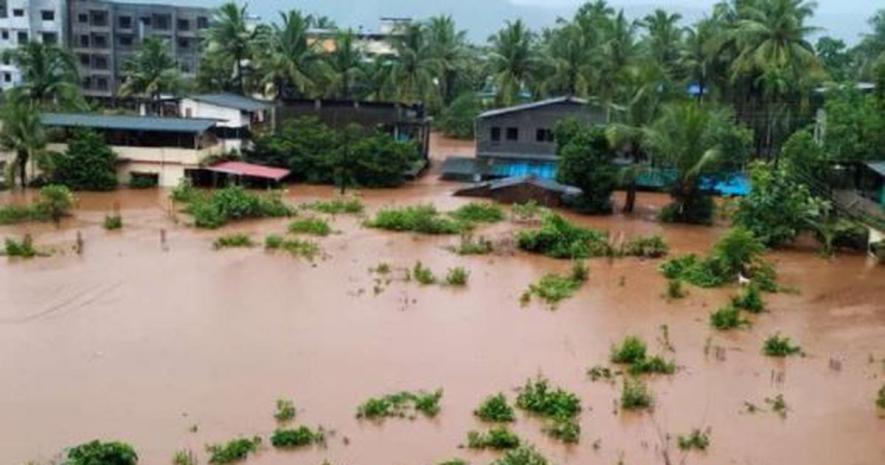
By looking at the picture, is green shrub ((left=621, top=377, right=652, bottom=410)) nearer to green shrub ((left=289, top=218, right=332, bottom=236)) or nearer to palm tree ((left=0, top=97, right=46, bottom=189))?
green shrub ((left=289, top=218, right=332, bottom=236))

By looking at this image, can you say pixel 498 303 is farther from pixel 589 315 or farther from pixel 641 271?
pixel 641 271

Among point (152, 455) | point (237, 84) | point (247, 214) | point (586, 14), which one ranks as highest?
point (586, 14)

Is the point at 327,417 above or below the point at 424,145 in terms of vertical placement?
below

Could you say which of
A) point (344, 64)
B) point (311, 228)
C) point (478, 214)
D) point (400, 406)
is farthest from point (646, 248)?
point (344, 64)

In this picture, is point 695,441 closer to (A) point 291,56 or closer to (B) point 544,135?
(B) point 544,135

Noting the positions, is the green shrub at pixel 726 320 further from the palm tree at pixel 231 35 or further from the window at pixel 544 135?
the palm tree at pixel 231 35

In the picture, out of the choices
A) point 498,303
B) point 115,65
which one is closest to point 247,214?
point 498,303

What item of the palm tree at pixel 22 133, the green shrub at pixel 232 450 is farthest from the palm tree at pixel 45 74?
the green shrub at pixel 232 450
